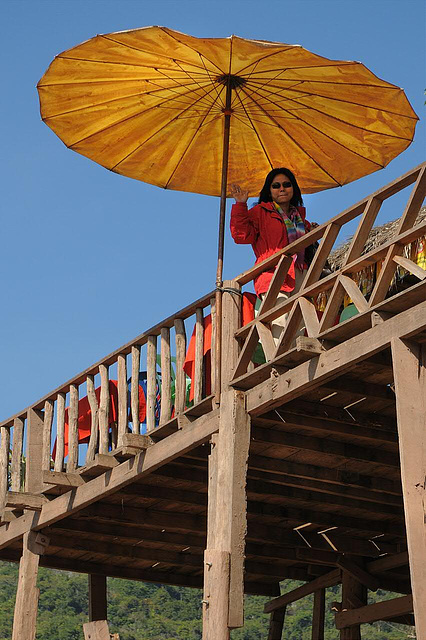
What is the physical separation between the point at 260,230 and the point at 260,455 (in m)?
1.96

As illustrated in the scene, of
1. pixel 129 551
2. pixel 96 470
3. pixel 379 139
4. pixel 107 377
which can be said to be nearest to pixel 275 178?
pixel 379 139

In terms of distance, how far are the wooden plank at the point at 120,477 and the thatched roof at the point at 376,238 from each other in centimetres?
217

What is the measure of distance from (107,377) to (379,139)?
3.16 m

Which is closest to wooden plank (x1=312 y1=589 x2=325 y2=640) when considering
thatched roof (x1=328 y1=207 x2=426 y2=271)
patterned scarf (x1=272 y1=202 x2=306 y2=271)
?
thatched roof (x1=328 y1=207 x2=426 y2=271)

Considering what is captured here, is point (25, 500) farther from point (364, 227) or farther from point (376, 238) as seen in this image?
point (364, 227)

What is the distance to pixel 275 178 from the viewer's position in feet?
30.0

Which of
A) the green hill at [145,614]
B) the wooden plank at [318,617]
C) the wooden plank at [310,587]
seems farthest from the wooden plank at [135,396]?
the green hill at [145,614]

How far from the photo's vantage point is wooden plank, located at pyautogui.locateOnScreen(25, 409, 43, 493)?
10.7 metres

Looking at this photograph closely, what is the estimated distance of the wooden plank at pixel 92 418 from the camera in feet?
32.5

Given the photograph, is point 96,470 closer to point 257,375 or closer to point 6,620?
point 257,375

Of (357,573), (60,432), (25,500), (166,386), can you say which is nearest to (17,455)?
(25,500)

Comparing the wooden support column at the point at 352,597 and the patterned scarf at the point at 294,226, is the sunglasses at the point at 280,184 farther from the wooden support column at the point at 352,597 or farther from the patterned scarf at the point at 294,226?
the wooden support column at the point at 352,597

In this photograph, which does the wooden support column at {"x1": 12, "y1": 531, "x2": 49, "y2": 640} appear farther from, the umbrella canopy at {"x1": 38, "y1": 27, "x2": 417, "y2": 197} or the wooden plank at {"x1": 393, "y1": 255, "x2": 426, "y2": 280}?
the wooden plank at {"x1": 393, "y1": 255, "x2": 426, "y2": 280}

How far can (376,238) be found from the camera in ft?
33.3
